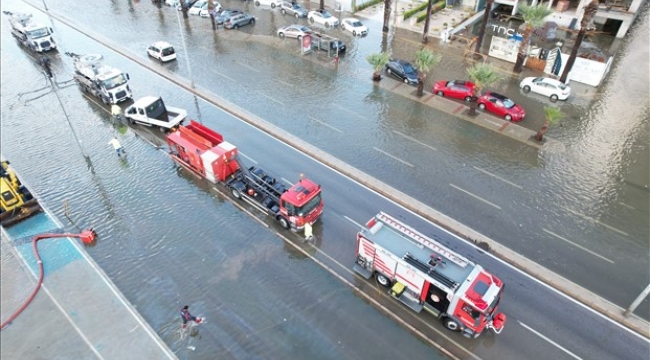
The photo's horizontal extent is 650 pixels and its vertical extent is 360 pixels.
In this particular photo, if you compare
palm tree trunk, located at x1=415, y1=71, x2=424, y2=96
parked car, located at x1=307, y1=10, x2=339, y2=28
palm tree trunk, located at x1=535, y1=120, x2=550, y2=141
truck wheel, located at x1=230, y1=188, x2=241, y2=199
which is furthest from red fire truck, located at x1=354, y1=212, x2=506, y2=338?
parked car, located at x1=307, y1=10, x2=339, y2=28

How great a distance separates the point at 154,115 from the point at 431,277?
2534 cm

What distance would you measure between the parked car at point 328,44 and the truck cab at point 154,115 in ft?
58.9

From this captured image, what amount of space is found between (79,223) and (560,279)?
2797 centimetres

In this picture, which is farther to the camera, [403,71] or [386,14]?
[386,14]

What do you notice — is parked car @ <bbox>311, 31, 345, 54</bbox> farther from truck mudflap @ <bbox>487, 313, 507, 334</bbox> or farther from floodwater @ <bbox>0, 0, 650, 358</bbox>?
truck mudflap @ <bbox>487, 313, 507, 334</bbox>

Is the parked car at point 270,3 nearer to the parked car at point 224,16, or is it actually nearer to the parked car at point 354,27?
the parked car at point 224,16

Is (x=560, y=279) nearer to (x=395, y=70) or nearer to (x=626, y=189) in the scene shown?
(x=626, y=189)

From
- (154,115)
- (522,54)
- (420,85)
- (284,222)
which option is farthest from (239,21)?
(284,222)

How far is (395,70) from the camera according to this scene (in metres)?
40.5

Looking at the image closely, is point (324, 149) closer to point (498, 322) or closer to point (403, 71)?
point (403, 71)

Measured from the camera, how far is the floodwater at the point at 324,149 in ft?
69.4

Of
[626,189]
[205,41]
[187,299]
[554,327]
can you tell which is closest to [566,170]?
[626,189]

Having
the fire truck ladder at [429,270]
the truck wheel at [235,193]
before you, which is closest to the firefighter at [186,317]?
the truck wheel at [235,193]

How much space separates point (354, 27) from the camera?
49.8m
